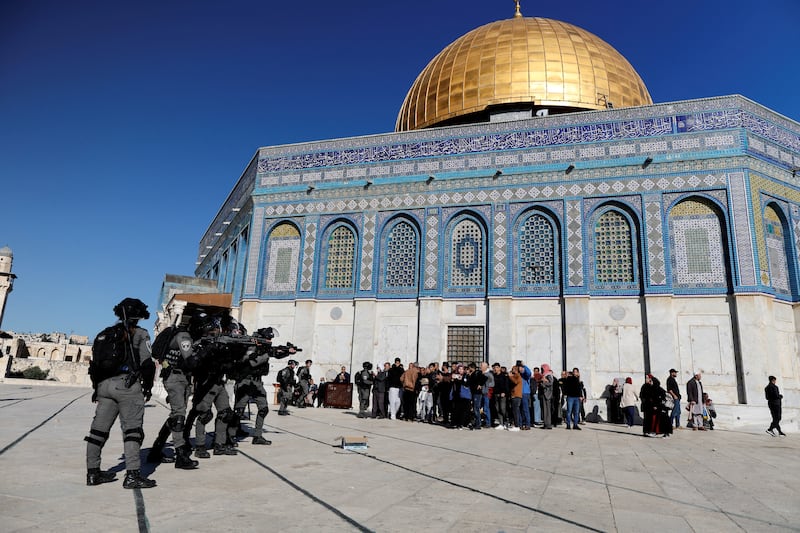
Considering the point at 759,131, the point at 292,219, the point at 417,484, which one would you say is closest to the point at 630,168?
the point at 759,131

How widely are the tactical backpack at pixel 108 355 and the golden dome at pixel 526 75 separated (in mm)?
18151

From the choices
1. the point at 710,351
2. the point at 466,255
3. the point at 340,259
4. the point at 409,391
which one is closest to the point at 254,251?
the point at 340,259

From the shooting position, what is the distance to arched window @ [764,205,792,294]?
14984 mm

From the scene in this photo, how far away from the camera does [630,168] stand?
53.0ft

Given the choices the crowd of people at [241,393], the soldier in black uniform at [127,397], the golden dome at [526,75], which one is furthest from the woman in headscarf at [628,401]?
the golden dome at [526,75]

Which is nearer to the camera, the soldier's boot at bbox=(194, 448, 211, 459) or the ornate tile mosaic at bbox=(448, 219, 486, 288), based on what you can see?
the soldier's boot at bbox=(194, 448, 211, 459)

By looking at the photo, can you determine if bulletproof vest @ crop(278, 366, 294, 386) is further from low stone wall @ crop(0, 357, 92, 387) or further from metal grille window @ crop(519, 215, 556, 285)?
low stone wall @ crop(0, 357, 92, 387)

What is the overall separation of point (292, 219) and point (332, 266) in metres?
2.41

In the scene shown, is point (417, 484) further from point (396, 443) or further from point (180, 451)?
point (396, 443)

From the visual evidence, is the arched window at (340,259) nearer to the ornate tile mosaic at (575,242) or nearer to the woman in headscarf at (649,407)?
the ornate tile mosaic at (575,242)

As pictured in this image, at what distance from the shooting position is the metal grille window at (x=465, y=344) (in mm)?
16203

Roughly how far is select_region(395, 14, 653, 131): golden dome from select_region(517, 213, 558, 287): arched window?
19.6 ft

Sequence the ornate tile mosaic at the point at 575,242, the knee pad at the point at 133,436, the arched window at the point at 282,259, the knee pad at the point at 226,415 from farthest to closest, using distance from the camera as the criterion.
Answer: the arched window at the point at 282,259 < the ornate tile mosaic at the point at 575,242 < the knee pad at the point at 226,415 < the knee pad at the point at 133,436

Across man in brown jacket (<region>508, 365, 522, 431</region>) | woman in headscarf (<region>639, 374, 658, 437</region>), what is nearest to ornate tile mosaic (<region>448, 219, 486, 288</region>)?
man in brown jacket (<region>508, 365, 522, 431</region>)
